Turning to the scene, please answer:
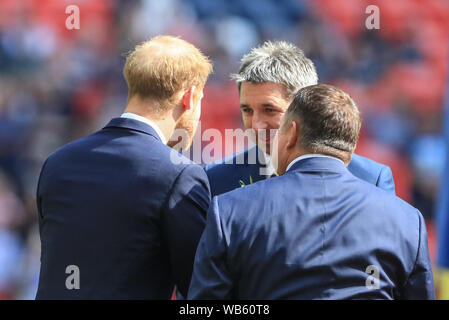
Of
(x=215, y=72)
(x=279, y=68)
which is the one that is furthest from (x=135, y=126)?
(x=215, y=72)

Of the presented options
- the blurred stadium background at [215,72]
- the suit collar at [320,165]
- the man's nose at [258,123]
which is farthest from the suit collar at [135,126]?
the blurred stadium background at [215,72]

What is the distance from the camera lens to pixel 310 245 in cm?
136

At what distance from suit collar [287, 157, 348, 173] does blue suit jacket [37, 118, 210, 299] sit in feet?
0.88

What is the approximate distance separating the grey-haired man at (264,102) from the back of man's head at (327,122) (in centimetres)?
53

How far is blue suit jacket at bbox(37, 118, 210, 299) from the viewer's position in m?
1.48

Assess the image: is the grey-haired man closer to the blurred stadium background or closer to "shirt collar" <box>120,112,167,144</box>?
"shirt collar" <box>120,112,167,144</box>

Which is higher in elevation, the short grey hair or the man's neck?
the short grey hair

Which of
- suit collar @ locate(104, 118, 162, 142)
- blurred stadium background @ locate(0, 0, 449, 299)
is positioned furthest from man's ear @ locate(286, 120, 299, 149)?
blurred stadium background @ locate(0, 0, 449, 299)

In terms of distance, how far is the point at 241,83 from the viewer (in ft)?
7.06

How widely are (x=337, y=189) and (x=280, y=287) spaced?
0.90 ft

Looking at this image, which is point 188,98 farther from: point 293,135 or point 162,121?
point 293,135

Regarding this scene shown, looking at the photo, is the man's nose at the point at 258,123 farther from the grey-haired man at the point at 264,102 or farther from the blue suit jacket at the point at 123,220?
the blue suit jacket at the point at 123,220

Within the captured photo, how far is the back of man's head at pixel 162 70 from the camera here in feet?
5.26

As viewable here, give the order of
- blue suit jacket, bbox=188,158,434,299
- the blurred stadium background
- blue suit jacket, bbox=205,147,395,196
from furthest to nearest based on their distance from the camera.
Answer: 1. the blurred stadium background
2. blue suit jacket, bbox=205,147,395,196
3. blue suit jacket, bbox=188,158,434,299
